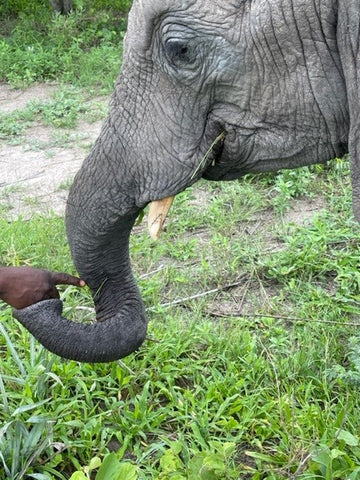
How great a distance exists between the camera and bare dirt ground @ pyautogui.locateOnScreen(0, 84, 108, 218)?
17.7ft

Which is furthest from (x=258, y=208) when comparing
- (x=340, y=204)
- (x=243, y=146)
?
(x=243, y=146)

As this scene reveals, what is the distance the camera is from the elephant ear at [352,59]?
2447 millimetres

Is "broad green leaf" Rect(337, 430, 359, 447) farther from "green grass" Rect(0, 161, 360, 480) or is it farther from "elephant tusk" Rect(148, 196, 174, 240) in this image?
"elephant tusk" Rect(148, 196, 174, 240)

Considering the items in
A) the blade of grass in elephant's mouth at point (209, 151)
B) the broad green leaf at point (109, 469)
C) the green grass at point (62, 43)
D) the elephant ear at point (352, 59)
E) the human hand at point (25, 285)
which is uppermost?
the elephant ear at point (352, 59)

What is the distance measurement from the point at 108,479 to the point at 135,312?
0.92 meters

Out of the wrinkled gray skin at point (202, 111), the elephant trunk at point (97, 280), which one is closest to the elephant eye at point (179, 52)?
the wrinkled gray skin at point (202, 111)

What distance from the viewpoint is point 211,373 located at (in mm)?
3527

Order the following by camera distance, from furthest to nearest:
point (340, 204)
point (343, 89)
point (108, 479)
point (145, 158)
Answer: point (340, 204)
point (145, 158)
point (343, 89)
point (108, 479)

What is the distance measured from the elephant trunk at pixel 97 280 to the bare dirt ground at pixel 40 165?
2015 mm

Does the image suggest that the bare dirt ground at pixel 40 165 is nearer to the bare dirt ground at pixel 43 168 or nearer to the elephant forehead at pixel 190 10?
the bare dirt ground at pixel 43 168

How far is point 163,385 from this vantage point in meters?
3.42

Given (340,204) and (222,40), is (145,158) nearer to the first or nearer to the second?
(222,40)

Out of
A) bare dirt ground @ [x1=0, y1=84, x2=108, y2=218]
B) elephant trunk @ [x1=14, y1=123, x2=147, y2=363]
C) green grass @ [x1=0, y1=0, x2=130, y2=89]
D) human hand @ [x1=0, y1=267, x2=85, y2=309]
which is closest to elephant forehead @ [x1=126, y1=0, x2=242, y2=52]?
elephant trunk @ [x1=14, y1=123, x2=147, y2=363]

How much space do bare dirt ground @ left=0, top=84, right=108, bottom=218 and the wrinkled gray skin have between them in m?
2.22
